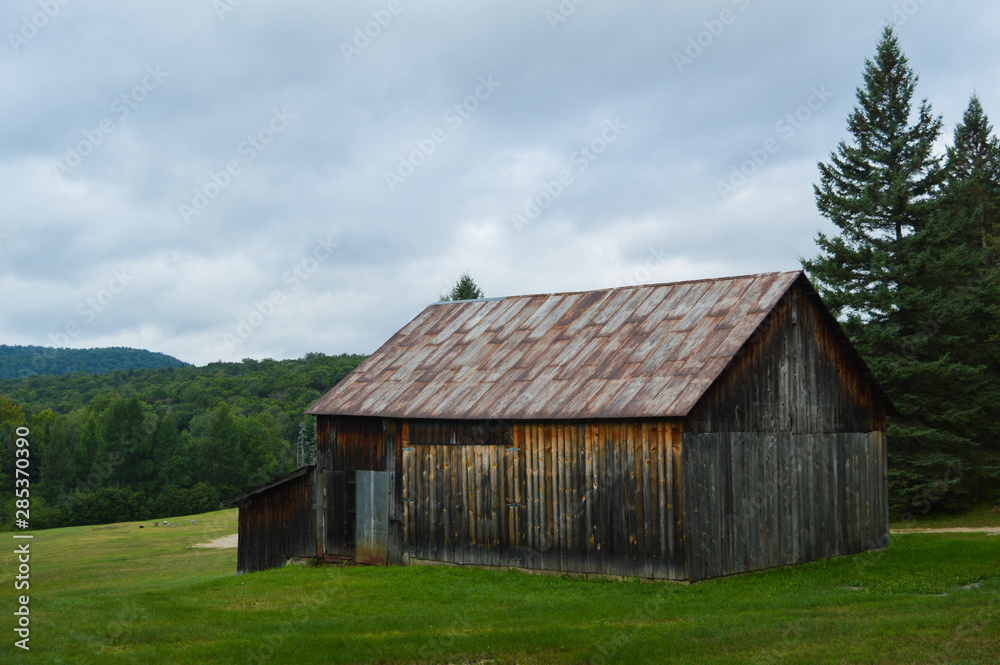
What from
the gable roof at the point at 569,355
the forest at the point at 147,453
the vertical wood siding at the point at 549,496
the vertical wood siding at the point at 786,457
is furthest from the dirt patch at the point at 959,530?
the forest at the point at 147,453

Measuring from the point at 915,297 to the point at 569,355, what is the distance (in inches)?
702

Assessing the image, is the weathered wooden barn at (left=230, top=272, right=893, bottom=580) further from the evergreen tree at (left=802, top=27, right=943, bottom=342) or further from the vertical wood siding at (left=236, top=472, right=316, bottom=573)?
the evergreen tree at (left=802, top=27, right=943, bottom=342)

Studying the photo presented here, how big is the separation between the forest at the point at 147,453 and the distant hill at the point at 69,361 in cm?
3979

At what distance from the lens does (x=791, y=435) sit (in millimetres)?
21469

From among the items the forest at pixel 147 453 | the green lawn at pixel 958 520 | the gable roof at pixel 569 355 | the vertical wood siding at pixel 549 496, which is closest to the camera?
the vertical wood siding at pixel 549 496

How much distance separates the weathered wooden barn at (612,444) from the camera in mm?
18906

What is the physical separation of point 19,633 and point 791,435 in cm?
1650

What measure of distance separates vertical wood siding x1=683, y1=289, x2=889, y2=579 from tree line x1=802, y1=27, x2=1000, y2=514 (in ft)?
34.2

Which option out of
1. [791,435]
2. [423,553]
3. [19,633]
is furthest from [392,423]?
[19,633]

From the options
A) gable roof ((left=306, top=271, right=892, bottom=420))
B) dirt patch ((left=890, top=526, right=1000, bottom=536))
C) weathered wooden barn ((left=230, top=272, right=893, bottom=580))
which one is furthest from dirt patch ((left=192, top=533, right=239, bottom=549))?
dirt patch ((left=890, top=526, right=1000, bottom=536))

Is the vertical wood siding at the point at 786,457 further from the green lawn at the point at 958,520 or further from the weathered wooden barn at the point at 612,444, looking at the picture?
the green lawn at the point at 958,520

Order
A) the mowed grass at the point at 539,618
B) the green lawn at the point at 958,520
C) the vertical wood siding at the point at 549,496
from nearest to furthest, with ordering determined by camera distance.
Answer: the mowed grass at the point at 539,618 < the vertical wood siding at the point at 549,496 < the green lawn at the point at 958,520

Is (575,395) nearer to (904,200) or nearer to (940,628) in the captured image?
(940,628)

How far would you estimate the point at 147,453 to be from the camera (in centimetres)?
9931
